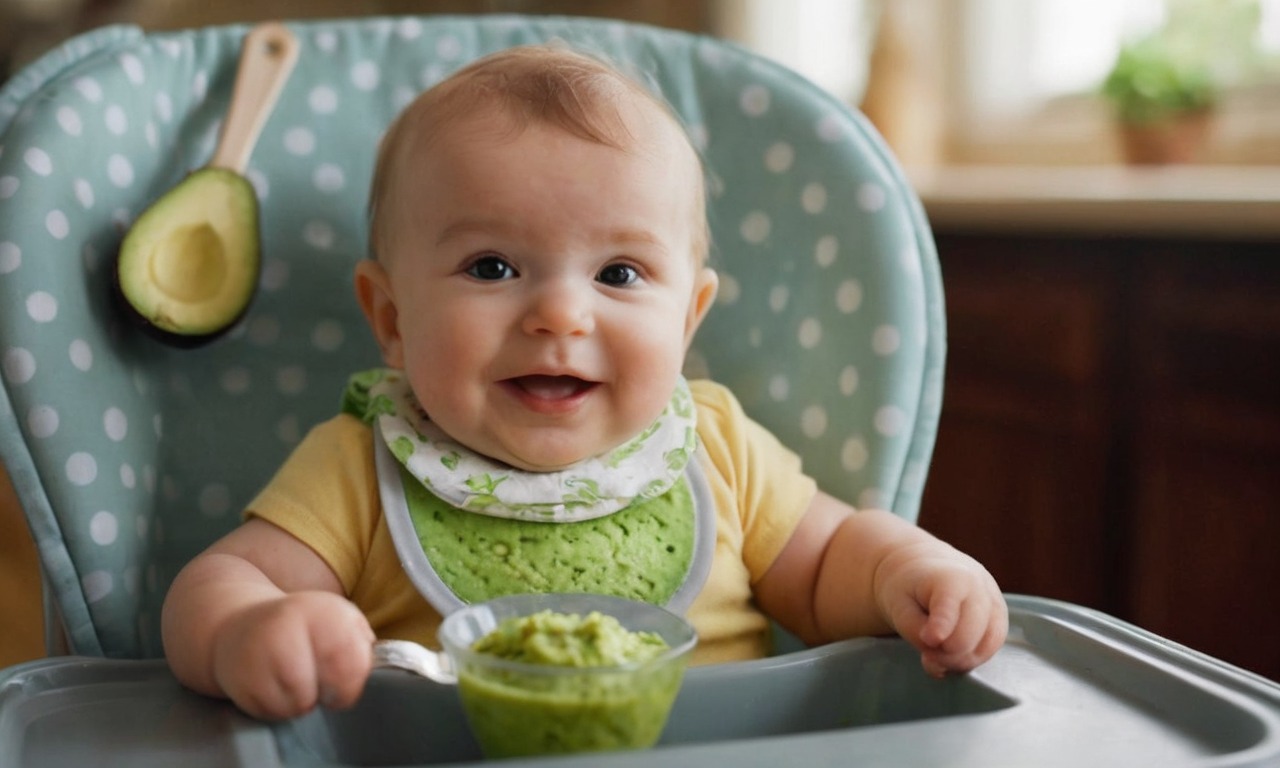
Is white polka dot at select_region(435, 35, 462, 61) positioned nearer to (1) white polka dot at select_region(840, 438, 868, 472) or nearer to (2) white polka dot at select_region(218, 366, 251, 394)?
(2) white polka dot at select_region(218, 366, 251, 394)

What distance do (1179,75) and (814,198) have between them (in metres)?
1.09

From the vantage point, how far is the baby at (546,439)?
31.5 inches

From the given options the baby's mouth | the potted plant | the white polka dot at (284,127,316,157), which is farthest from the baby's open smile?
the potted plant

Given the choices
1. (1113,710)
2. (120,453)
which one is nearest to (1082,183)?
(1113,710)

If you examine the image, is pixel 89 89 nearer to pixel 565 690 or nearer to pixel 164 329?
pixel 164 329

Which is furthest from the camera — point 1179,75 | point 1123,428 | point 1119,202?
point 1179,75

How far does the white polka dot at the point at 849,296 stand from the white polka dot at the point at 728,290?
0.30 feet

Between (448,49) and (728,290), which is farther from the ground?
(448,49)

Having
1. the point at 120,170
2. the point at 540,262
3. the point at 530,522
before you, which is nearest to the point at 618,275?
the point at 540,262

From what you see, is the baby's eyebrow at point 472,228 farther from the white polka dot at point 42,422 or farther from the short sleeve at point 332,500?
the white polka dot at point 42,422

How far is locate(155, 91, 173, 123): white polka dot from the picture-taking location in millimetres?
987

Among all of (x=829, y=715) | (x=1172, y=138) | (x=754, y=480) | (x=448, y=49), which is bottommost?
(x=829, y=715)

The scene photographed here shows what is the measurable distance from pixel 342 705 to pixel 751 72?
0.64 metres

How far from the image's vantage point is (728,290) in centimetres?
105
